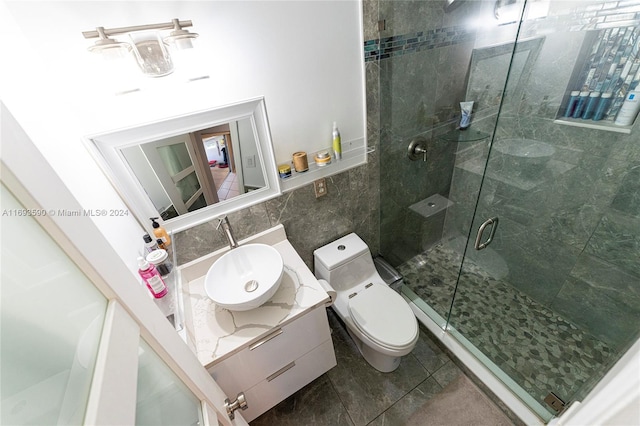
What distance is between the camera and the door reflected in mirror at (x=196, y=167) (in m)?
1.15

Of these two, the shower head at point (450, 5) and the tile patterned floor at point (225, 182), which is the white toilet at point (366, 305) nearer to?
the tile patterned floor at point (225, 182)

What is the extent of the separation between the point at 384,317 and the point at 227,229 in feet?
3.35

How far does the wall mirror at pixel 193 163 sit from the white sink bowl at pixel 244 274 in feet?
0.80

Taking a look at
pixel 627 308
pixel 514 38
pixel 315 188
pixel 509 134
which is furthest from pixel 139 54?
pixel 627 308

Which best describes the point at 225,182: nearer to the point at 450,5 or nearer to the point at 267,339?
the point at 267,339

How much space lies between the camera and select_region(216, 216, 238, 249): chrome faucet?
135 centimetres

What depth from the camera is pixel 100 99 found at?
98 cm

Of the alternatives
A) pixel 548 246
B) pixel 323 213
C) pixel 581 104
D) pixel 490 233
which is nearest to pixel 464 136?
pixel 581 104

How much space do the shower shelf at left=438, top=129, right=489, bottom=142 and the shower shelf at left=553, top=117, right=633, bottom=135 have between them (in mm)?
372

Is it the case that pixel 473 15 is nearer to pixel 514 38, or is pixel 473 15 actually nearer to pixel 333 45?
pixel 514 38

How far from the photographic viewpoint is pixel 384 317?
153 centimetres

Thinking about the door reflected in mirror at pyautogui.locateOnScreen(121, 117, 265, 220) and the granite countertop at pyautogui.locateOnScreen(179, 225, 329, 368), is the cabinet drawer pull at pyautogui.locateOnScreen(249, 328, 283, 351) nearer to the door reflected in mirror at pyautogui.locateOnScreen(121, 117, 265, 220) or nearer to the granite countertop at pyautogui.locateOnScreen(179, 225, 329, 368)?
the granite countertop at pyautogui.locateOnScreen(179, 225, 329, 368)

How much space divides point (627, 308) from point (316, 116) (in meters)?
1.93

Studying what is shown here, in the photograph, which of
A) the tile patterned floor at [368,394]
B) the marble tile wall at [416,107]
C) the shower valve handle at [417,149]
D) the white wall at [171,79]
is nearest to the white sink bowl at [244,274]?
the white wall at [171,79]
